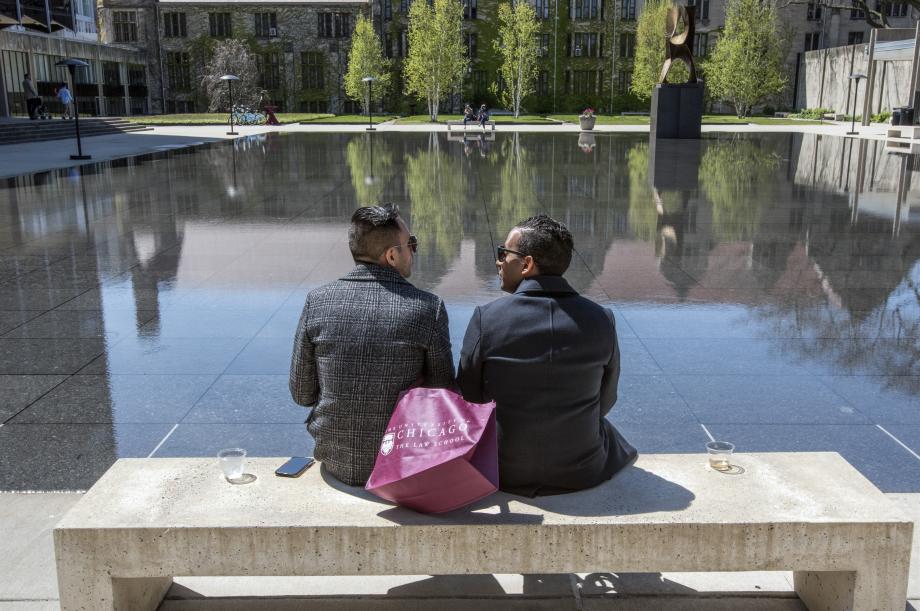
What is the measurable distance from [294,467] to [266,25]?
230 feet

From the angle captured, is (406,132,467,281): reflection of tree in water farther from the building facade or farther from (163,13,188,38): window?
(163,13,188,38): window

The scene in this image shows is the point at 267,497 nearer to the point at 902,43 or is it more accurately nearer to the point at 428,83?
the point at 902,43

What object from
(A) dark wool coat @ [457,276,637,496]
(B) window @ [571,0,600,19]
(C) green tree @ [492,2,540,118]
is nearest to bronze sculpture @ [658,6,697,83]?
→ (C) green tree @ [492,2,540,118]

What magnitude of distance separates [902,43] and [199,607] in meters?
45.8

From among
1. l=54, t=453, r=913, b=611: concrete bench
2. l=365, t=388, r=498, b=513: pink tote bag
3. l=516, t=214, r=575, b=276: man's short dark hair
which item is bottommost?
l=54, t=453, r=913, b=611: concrete bench

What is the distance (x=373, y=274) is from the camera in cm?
312

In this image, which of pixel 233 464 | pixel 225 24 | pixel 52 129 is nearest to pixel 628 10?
pixel 225 24

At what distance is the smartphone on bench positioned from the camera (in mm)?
3191

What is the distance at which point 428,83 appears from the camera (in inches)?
2071

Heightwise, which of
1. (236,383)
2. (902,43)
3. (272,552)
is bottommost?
(236,383)

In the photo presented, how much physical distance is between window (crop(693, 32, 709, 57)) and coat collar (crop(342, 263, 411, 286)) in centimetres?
7123

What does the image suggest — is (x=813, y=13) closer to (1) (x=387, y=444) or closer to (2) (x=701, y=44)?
(2) (x=701, y=44)

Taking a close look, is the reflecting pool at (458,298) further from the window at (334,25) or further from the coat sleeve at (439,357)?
the window at (334,25)

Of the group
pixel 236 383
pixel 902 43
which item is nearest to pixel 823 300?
pixel 236 383
